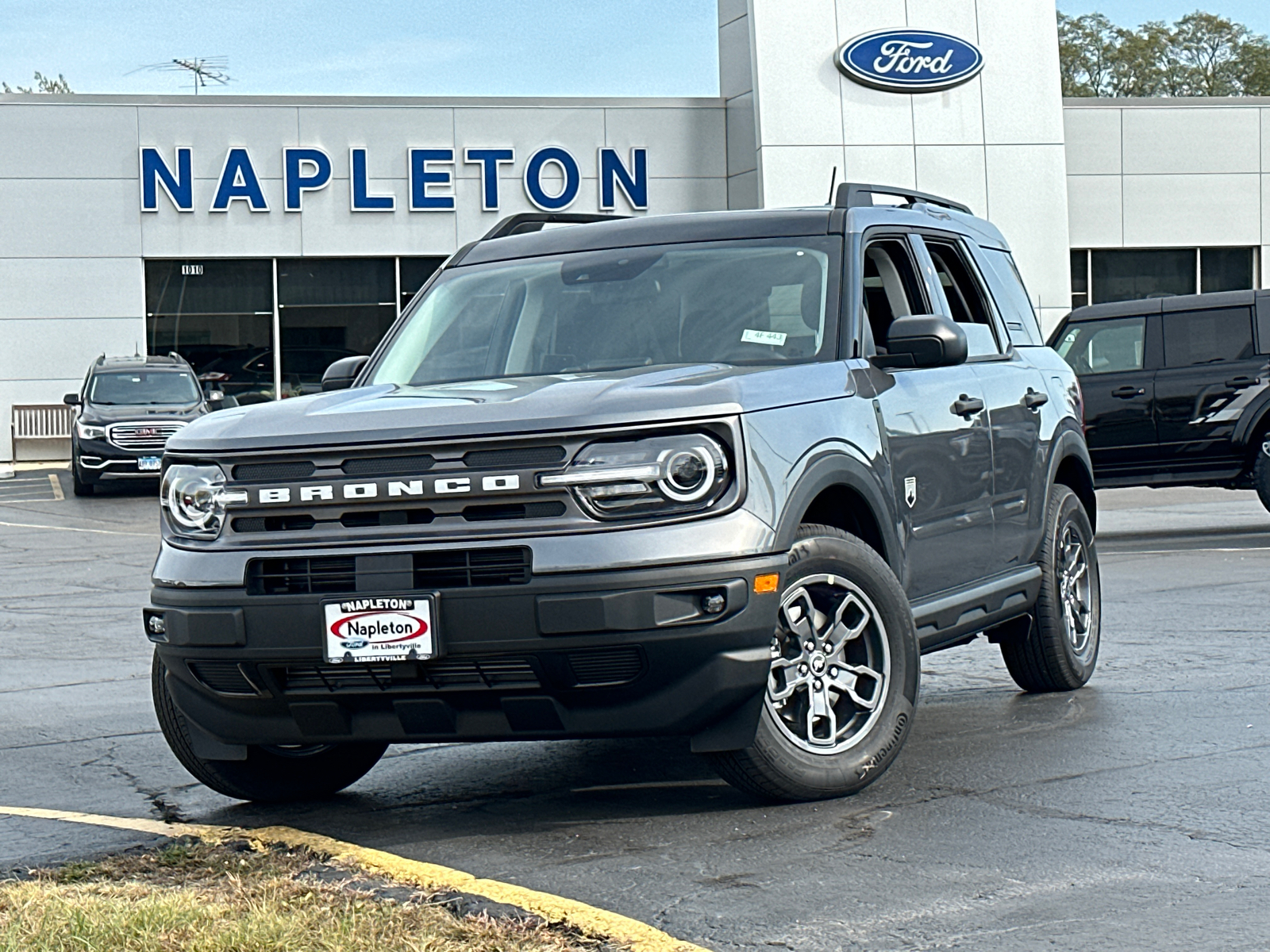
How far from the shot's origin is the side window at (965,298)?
722 centimetres

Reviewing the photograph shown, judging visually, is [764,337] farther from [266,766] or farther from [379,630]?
[266,766]

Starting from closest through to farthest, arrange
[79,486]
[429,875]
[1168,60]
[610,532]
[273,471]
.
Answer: [429,875], [610,532], [273,471], [79,486], [1168,60]

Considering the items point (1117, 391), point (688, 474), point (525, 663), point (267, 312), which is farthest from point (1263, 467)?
point (267, 312)

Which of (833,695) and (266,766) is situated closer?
(833,695)

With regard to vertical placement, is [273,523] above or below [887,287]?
below

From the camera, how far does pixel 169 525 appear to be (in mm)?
5559

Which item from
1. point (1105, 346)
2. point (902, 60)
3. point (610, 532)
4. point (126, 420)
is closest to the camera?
point (610, 532)

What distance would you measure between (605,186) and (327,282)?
527 centimetres

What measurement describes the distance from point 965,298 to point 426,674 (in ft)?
10.7

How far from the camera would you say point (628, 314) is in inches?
253

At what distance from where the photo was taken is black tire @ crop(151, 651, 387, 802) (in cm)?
584

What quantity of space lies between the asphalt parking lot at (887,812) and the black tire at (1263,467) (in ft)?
20.4

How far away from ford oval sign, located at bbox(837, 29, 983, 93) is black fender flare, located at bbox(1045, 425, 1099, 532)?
23772 millimetres

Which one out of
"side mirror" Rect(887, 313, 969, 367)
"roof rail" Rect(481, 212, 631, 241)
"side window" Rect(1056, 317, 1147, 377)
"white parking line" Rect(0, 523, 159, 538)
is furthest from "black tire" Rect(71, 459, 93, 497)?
"side mirror" Rect(887, 313, 969, 367)
